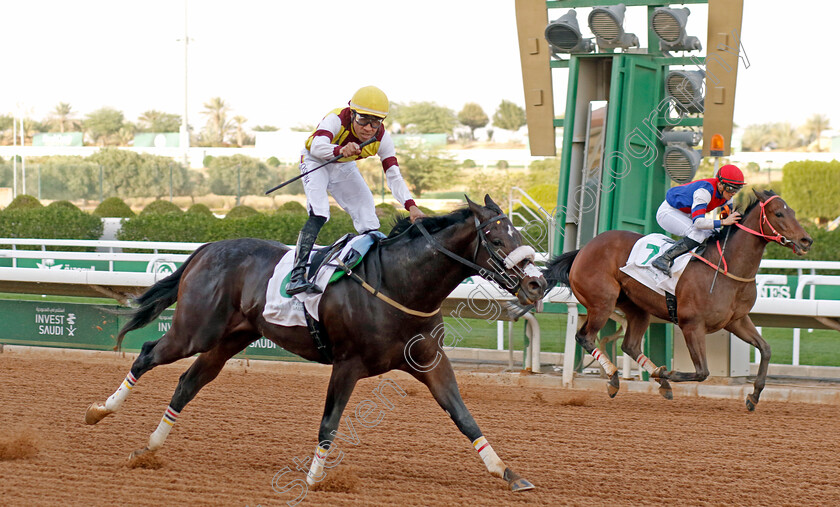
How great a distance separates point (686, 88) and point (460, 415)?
4508 mm

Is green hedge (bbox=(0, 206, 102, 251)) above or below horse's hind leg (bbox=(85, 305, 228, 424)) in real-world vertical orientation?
below

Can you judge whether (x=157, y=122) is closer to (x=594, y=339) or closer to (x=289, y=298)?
(x=594, y=339)

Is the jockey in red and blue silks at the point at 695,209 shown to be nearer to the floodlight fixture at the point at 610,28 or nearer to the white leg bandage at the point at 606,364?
the white leg bandage at the point at 606,364

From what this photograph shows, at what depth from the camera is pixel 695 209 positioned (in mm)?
6402

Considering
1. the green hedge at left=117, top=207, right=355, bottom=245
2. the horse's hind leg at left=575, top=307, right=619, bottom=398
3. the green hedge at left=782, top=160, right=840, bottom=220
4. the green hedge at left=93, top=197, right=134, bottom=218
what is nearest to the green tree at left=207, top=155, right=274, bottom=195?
the green hedge at left=93, top=197, right=134, bottom=218

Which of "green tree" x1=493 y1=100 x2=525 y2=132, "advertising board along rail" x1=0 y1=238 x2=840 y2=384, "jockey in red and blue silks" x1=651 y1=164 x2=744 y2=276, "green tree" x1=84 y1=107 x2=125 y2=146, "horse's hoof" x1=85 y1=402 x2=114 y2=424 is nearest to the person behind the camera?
"horse's hoof" x1=85 y1=402 x2=114 y2=424

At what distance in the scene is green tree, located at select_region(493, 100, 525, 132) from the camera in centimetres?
4253

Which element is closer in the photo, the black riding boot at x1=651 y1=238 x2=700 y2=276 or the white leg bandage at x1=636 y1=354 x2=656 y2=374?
the black riding boot at x1=651 y1=238 x2=700 y2=276

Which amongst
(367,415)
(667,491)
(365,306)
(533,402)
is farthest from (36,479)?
Answer: (533,402)

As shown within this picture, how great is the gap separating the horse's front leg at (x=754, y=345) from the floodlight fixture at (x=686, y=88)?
6.56 ft

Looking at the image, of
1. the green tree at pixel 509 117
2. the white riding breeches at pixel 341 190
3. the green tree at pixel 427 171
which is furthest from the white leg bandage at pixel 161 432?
the green tree at pixel 509 117

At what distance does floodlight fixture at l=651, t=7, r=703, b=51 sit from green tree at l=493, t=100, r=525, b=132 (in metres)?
35.2

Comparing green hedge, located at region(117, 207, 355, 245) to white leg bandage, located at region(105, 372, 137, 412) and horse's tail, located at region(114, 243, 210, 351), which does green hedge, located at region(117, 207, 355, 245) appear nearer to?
horse's tail, located at region(114, 243, 210, 351)

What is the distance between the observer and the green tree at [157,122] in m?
47.7
